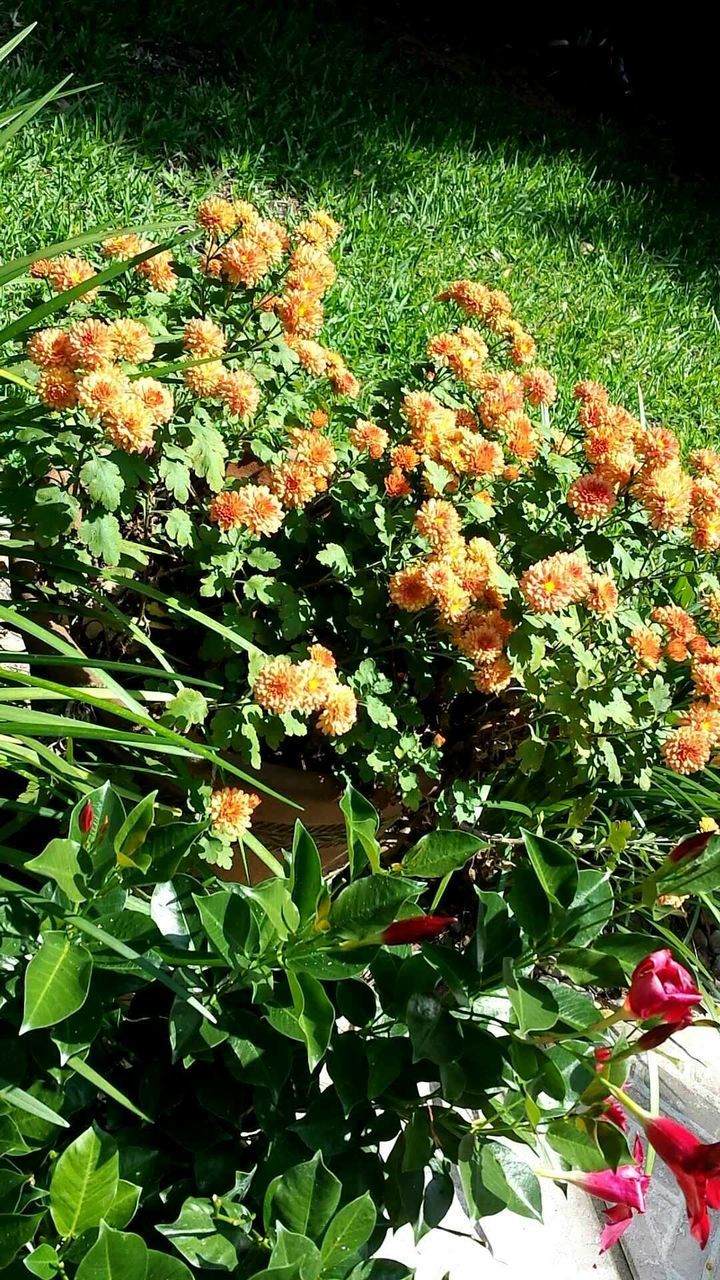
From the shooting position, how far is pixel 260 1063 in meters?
0.94

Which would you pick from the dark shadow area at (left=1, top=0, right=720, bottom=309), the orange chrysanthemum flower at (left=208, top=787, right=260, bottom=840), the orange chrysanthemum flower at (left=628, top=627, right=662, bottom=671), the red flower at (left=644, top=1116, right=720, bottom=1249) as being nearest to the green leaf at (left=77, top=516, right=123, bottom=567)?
the orange chrysanthemum flower at (left=208, top=787, right=260, bottom=840)

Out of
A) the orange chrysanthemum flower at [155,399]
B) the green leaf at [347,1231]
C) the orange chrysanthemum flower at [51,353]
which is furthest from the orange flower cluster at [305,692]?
the green leaf at [347,1231]

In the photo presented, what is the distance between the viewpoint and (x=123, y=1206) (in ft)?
2.78

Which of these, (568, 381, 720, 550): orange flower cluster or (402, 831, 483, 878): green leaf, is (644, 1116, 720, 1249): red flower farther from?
(568, 381, 720, 550): orange flower cluster

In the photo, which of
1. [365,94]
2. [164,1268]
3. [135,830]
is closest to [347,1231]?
[164,1268]

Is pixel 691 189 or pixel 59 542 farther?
pixel 691 189

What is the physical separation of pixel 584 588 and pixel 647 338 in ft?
8.43

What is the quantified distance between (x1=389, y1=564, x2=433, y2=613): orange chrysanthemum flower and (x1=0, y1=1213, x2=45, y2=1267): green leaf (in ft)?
3.01

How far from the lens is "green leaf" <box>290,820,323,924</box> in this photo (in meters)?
0.97

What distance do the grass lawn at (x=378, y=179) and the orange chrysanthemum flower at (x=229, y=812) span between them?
5.71 feet

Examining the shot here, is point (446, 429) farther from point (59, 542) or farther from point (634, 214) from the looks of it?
point (634, 214)

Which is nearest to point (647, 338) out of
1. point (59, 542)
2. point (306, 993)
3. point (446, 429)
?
point (446, 429)

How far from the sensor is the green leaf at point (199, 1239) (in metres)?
0.88

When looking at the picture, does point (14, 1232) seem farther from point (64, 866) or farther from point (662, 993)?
point (662, 993)
